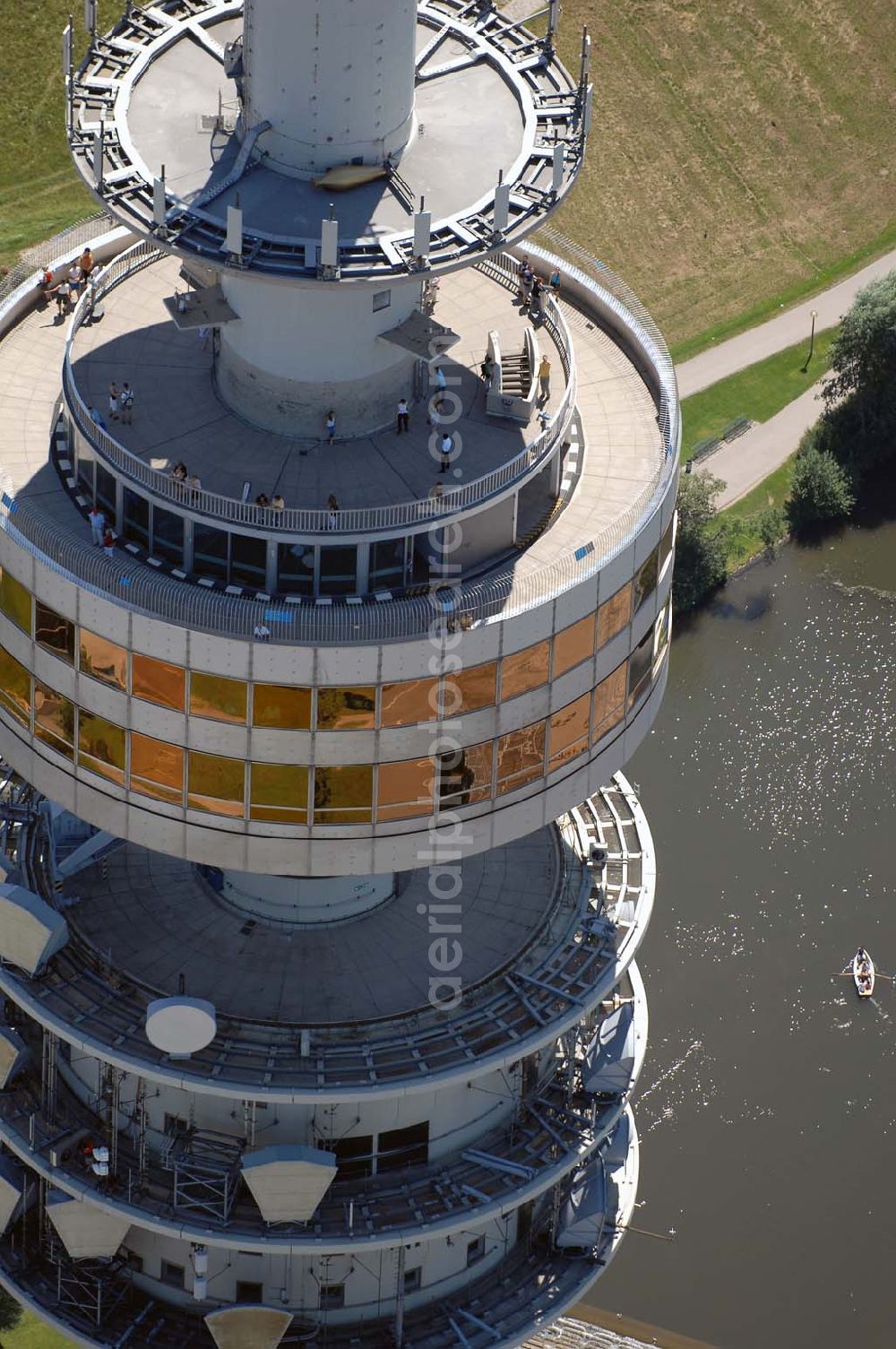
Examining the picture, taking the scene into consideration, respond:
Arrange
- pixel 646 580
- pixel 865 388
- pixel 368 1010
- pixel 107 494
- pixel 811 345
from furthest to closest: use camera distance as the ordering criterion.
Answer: pixel 811 345, pixel 865 388, pixel 368 1010, pixel 646 580, pixel 107 494

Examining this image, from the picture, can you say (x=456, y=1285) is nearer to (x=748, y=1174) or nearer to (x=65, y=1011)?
(x=65, y=1011)

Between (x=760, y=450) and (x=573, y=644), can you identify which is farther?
(x=760, y=450)

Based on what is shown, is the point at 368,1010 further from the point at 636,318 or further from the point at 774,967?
the point at 774,967

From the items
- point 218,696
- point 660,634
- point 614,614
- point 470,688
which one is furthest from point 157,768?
point 660,634

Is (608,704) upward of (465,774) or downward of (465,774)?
downward

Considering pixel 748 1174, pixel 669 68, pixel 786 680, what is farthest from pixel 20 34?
pixel 748 1174

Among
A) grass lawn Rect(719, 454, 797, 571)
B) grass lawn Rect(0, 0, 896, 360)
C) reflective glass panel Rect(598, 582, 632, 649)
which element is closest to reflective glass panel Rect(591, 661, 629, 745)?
reflective glass panel Rect(598, 582, 632, 649)
